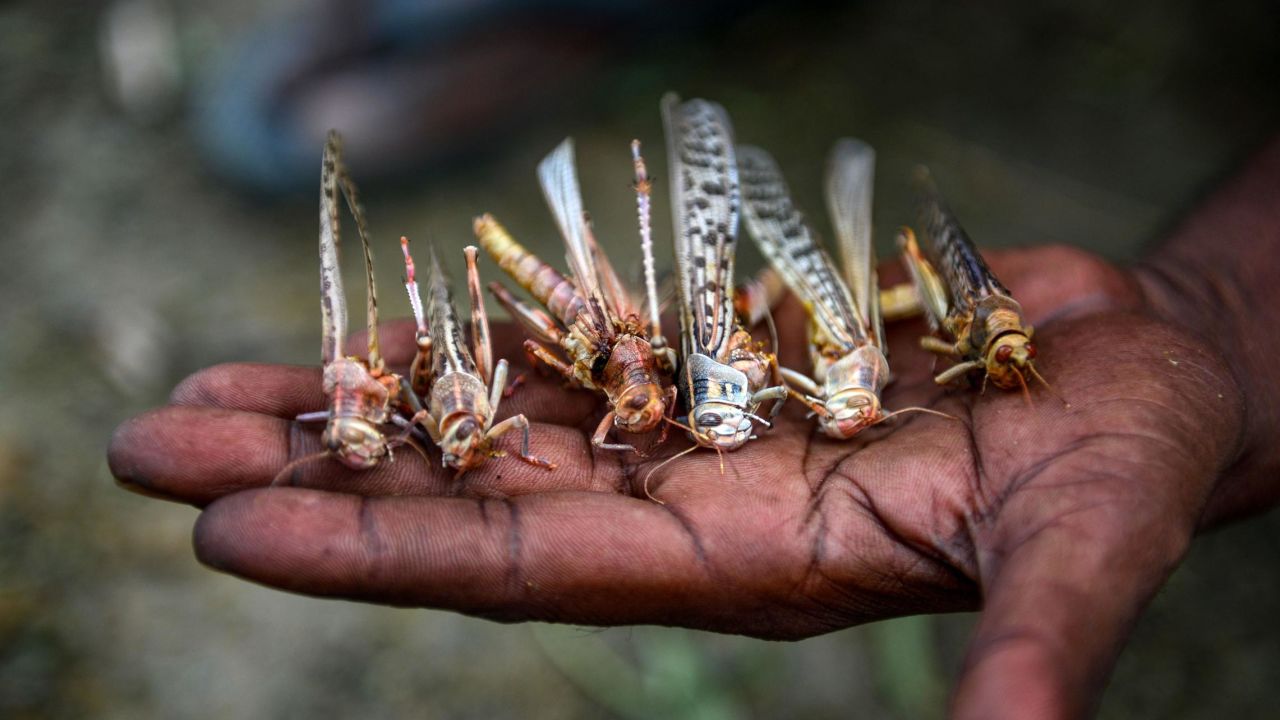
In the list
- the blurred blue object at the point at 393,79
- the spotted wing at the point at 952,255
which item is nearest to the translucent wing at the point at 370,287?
the spotted wing at the point at 952,255

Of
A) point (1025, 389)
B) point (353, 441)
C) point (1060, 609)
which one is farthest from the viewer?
point (1025, 389)

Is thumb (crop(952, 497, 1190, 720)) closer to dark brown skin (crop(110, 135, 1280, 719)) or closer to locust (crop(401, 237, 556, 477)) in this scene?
dark brown skin (crop(110, 135, 1280, 719))

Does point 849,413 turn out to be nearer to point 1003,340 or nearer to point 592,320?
point 1003,340

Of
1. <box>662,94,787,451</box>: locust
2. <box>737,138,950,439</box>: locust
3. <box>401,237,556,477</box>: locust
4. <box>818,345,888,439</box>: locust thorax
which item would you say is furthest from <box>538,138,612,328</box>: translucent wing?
<box>818,345,888,439</box>: locust thorax

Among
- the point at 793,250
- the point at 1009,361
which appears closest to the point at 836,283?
the point at 793,250

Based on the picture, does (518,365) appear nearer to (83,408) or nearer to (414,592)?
(414,592)

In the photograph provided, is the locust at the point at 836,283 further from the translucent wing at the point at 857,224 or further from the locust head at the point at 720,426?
the locust head at the point at 720,426

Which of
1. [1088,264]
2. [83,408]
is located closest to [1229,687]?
[1088,264]
